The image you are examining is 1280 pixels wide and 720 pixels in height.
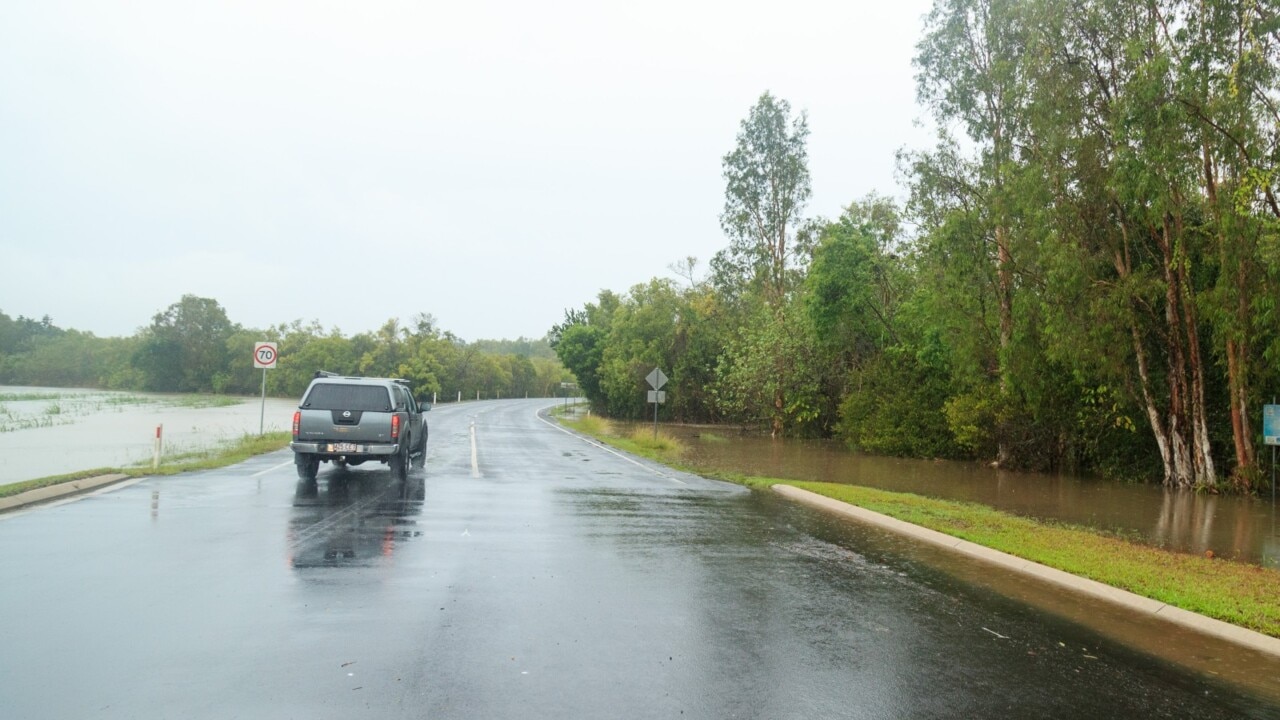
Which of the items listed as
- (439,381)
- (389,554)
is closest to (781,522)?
(389,554)

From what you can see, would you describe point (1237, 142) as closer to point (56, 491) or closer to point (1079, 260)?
point (1079, 260)

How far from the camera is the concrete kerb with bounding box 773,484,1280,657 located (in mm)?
7084

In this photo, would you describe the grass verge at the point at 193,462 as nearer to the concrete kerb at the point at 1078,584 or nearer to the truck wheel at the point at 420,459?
the truck wheel at the point at 420,459

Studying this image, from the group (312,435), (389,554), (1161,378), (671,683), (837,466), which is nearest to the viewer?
(671,683)

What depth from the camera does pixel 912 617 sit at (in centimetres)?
725

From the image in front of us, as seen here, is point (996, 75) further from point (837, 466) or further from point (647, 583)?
point (647, 583)

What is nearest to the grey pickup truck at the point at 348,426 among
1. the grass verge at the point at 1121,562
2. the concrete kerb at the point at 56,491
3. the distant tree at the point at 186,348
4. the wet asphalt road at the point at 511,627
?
the concrete kerb at the point at 56,491

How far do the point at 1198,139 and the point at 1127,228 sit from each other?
4108 millimetres

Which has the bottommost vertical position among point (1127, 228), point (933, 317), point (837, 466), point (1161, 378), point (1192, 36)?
point (837, 466)

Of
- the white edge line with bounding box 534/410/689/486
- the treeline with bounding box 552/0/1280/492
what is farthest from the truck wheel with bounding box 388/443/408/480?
the treeline with bounding box 552/0/1280/492

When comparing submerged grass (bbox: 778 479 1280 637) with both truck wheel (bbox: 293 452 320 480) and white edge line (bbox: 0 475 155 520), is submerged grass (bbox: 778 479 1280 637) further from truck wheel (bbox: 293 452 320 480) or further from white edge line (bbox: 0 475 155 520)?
white edge line (bbox: 0 475 155 520)

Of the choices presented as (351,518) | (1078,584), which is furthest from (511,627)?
(1078,584)

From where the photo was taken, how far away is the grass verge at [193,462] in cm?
1304

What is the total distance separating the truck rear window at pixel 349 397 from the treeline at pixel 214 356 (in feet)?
251
